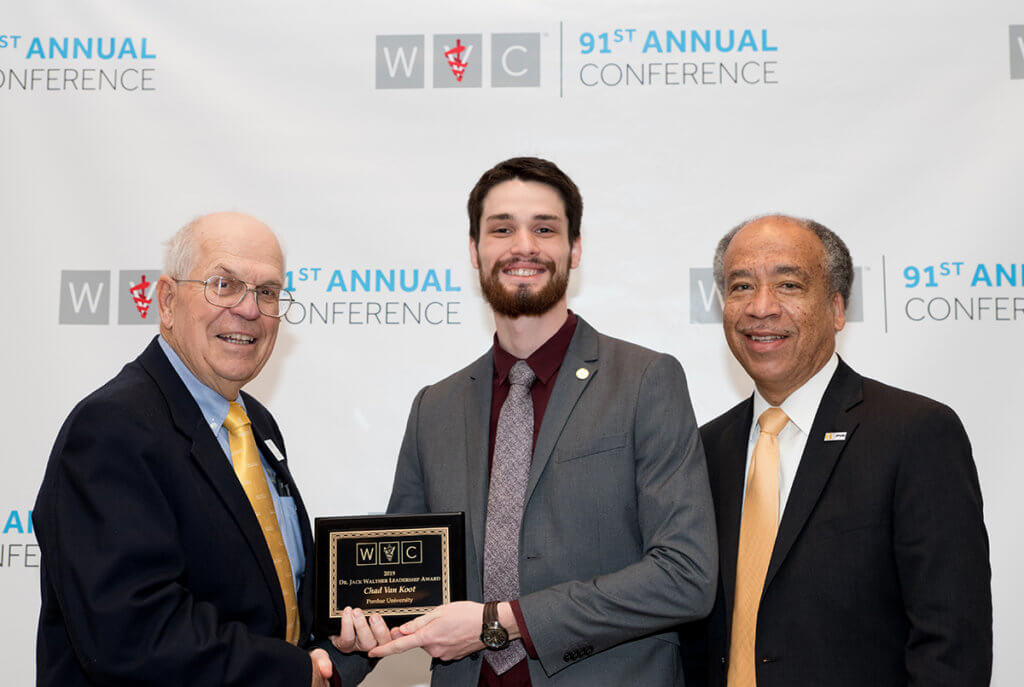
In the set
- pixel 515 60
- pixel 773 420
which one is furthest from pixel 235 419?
pixel 515 60

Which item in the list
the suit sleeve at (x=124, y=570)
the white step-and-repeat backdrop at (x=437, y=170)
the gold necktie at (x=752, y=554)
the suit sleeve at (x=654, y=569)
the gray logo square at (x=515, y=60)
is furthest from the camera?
the gray logo square at (x=515, y=60)

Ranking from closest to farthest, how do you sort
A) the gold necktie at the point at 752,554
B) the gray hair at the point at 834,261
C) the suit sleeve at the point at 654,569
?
the suit sleeve at the point at 654,569
the gold necktie at the point at 752,554
the gray hair at the point at 834,261

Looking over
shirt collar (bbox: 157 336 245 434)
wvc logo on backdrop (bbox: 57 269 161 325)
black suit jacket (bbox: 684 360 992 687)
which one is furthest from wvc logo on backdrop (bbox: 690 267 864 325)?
wvc logo on backdrop (bbox: 57 269 161 325)

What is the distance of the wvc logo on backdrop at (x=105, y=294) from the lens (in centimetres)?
421

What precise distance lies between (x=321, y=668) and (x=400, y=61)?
110 inches

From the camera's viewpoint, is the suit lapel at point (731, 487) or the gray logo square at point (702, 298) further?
the gray logo square at point (702, 298)

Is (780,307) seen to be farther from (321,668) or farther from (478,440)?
(321,668)

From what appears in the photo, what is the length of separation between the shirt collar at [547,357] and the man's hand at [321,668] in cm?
96

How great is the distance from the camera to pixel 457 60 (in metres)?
4.23

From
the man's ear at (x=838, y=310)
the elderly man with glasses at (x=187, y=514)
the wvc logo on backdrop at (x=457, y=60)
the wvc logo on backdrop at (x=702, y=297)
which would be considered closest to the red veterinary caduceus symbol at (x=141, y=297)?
the wvc logo on backdrop at (x=457, y=60)

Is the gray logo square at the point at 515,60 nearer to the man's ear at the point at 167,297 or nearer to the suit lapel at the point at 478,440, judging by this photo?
the suit lapel at the point at 478,440

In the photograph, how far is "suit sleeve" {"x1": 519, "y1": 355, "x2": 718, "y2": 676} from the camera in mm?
2358

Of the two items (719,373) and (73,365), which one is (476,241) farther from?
(73,365)

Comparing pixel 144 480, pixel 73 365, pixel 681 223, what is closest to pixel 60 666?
pixel 144 480
